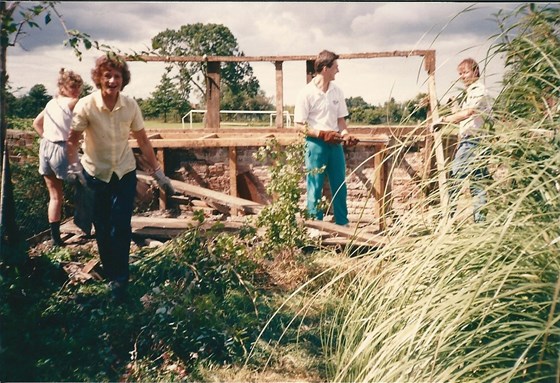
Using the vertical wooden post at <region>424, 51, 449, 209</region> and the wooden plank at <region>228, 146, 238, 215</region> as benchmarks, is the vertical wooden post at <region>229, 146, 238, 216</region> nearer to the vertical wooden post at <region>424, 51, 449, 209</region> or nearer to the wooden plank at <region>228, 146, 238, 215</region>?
the wooden plank at <region>228, 146, 238, 215</region>

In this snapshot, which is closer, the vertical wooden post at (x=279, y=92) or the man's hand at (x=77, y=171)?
the man's hand at (x=77, y=171)

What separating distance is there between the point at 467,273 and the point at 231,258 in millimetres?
1991

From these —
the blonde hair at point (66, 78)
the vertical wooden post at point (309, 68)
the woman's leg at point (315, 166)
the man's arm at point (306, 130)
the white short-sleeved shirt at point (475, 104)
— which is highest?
the vertical wooden post at point (309, 68)

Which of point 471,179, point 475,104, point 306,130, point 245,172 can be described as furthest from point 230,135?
point 471,179

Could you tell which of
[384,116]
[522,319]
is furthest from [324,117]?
[522,319]

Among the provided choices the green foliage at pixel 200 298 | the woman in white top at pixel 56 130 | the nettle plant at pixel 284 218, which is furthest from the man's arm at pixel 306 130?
the woman in white top at pixel 56 130

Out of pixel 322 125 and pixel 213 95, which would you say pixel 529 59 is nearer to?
A: pixel 322 125

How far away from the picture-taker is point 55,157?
4.20m

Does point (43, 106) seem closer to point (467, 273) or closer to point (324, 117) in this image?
point (324, 117)

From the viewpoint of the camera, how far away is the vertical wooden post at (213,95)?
6289 millimetres

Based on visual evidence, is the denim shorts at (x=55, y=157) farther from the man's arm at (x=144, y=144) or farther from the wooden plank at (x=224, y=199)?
the wooden plank at (x=224, y=199)

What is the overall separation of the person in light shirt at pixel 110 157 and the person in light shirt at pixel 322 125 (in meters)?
1.57

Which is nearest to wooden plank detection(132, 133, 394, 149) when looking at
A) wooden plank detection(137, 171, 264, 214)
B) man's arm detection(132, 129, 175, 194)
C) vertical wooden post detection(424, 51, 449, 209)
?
wooden plank detection(137, 171, 264, 214)

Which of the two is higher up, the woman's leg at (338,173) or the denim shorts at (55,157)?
the denim shorts at (55,157)
